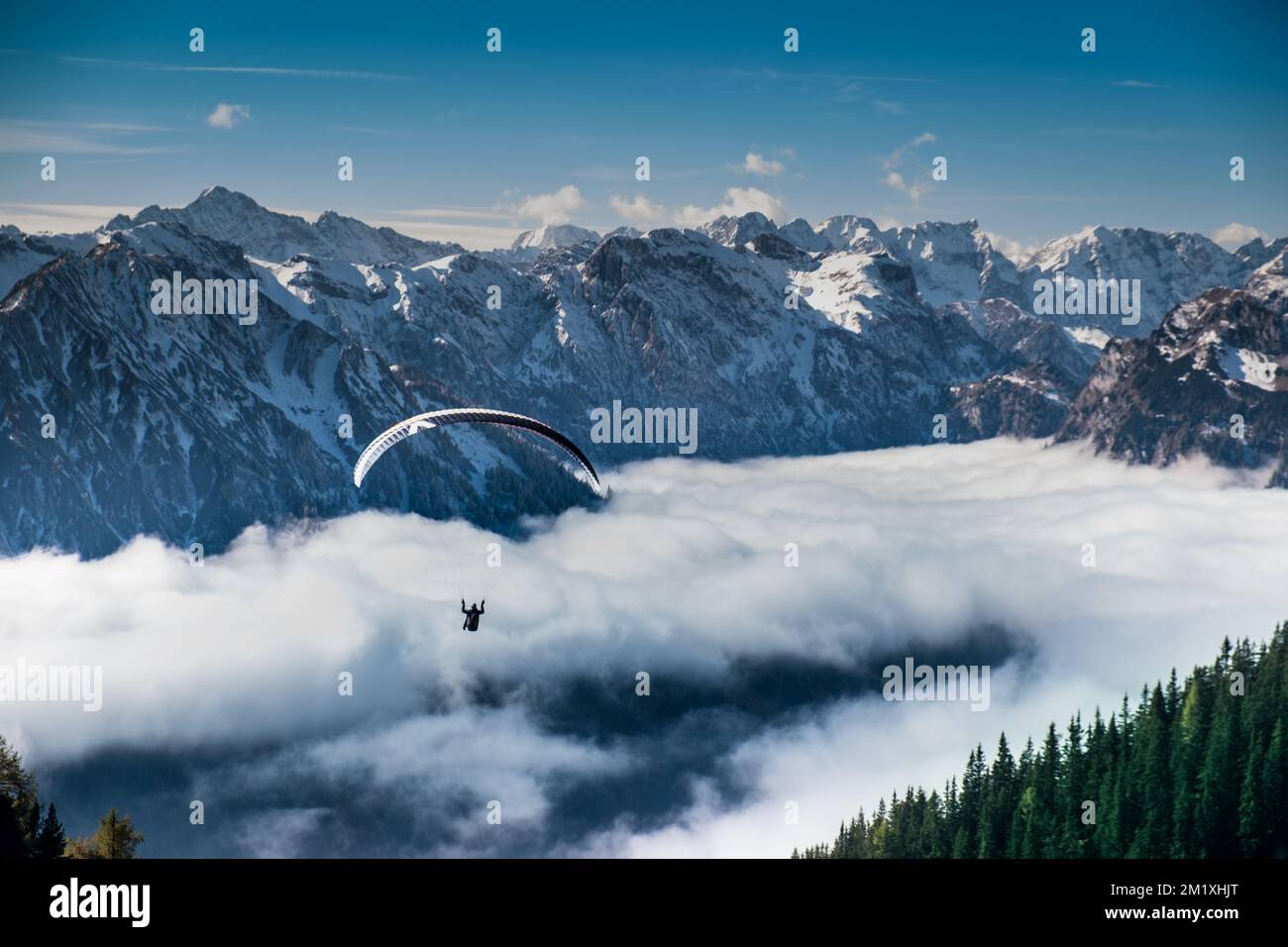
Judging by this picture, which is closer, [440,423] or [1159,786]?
[440,423]

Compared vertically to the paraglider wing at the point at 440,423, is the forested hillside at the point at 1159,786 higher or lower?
lower

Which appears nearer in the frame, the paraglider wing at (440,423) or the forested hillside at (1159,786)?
the paraglider wing at (440,423)

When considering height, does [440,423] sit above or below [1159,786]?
above

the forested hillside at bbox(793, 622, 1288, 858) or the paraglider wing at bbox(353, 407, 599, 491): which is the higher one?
the paraglider wing at bbox(353, 407, 599, 491)

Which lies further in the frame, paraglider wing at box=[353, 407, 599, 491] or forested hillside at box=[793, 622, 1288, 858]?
forested hillside at box=[793, 622, 1288, 858]
